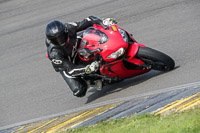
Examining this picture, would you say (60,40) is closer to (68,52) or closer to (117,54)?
(68,52)

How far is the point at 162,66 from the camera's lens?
24.2 ft

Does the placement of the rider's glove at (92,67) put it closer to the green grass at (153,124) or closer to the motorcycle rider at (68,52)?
the motorcycle rider at (68,52)

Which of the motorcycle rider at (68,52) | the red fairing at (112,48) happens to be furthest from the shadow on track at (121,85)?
the motorcycle rider at (68,52)

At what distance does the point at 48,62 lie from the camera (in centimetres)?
1055

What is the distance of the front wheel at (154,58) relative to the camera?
714cm

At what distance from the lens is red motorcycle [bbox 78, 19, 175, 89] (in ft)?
23.5

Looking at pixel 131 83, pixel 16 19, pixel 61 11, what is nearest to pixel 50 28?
pixel 131 83

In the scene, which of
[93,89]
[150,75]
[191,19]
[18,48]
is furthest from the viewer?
[18,48]

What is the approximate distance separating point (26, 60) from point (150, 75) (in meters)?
4.54

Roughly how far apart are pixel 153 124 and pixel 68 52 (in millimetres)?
2928

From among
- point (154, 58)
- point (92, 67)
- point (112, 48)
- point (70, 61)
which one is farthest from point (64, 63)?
point (154, 58)

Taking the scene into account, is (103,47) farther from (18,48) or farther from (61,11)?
(61,11)

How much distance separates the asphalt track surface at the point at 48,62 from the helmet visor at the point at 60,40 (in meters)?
→ 1.39

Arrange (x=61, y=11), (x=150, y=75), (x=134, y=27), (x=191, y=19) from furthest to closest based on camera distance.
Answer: (x=61, y=11) < (x=134, y=27) < (x=191, y=19) < (x=150, y=75)
